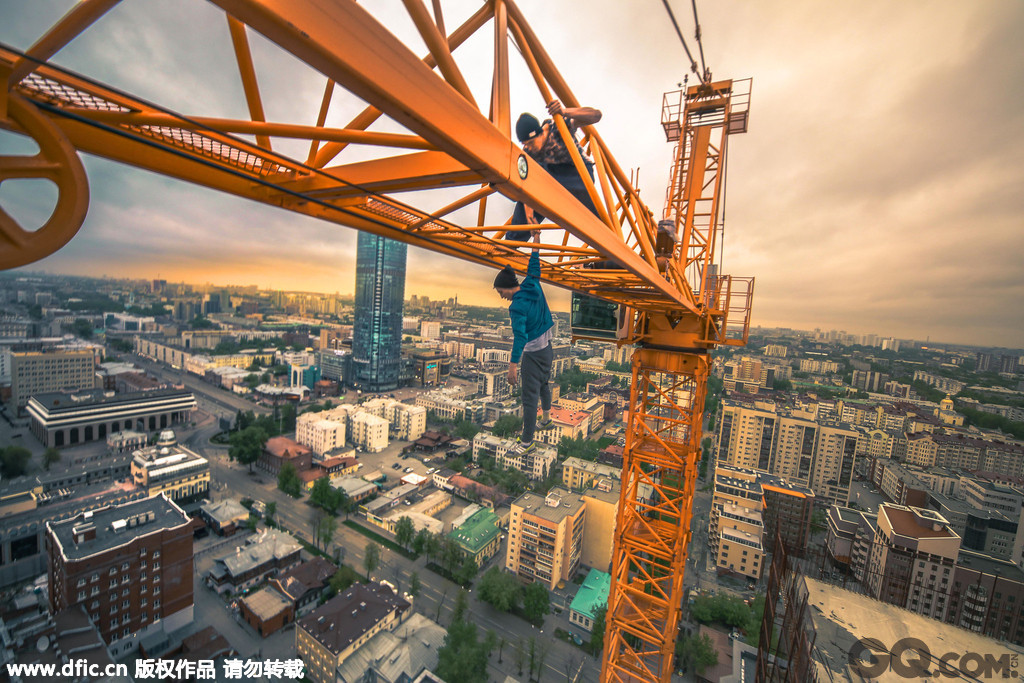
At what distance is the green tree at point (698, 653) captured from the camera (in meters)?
7.87

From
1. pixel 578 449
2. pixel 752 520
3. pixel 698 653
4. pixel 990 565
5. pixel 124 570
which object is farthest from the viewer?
pixel 578 449

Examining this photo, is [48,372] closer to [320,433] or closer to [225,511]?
[320,433]

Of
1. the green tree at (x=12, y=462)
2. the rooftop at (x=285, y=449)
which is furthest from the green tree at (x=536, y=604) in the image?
the green tree at (x=12, y=462)

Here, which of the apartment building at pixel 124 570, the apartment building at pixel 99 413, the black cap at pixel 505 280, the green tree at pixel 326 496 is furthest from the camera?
the apartment building at pixel 99 413

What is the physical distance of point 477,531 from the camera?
11.3 m

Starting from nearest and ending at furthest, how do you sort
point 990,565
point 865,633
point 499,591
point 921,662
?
point 921,662
point 865,633
point 990,565
point 499,591

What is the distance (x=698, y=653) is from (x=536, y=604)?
3.46 m

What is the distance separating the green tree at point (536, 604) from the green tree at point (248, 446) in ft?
40.9

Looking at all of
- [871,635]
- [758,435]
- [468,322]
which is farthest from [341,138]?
[468,322]

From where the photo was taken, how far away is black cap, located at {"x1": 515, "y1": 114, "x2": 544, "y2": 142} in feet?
5.82

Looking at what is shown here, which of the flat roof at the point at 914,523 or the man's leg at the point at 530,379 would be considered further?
the flat roof at the point at 914,523

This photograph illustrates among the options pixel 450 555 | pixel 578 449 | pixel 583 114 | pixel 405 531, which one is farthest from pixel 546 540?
pixel 583 114

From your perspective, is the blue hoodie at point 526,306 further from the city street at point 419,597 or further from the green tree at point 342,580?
the green tree at point 342,580

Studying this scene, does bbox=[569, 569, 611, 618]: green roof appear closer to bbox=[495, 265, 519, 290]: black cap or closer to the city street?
the city street
